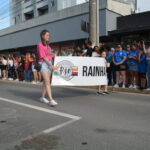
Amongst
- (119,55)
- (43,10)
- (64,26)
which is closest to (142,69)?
(119,55)

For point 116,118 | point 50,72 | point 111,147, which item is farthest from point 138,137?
point 50,72

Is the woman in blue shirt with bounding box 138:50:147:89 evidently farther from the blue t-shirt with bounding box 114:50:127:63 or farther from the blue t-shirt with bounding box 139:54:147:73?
the blue t-shirt with bounding box 114:50:127:63

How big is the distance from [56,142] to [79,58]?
431 centimetres

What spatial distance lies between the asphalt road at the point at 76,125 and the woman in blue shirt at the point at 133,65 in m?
3.50

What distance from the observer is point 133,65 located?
11.1m

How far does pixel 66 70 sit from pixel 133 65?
164 inches

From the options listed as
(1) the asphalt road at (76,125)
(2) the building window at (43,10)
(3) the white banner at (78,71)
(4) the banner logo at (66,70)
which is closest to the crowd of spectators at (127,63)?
(3) the white banner at (78,71)

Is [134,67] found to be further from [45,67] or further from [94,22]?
[45,67]

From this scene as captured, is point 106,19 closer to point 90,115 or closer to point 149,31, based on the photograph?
point 149,31

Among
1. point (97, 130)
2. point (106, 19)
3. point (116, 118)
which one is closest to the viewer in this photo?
point (97, 130)

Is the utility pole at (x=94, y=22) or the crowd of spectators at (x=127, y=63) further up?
the utility pole at (x=94, y=22)

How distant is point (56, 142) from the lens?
4.25 meters

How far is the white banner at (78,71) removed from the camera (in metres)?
7.82

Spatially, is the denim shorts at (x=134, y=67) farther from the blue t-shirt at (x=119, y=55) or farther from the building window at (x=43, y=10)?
the building window at (x=43, y=10)
